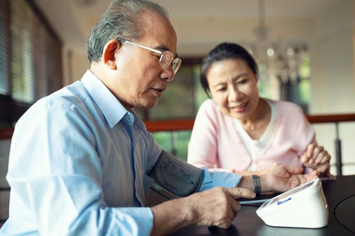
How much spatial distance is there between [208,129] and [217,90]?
0.21 meters

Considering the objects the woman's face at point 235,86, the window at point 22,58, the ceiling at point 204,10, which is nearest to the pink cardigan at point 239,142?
the woman's face at point 235,86

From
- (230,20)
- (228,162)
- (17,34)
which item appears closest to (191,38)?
(230,20)

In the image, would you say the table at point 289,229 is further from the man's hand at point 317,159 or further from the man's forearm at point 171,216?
the man's hand at point 317,159

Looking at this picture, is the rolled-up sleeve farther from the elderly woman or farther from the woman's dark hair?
the woman's dark hair

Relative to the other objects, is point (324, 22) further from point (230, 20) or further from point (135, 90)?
point (135, 90)

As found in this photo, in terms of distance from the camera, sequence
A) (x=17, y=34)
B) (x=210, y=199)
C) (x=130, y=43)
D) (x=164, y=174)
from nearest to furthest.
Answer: (x=210, y=199) → (x=130, y=43) → (x=164, y=174) → (x=17, y=34)

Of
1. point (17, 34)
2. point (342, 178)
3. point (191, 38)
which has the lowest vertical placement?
point (342, 178)

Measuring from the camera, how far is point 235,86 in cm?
175

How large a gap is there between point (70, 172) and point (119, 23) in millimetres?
445

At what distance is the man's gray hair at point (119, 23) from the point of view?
964 millimetres

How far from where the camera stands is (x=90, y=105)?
0.91 metres

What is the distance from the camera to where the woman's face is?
1.74 meters

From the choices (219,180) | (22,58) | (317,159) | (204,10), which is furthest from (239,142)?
(204,10)

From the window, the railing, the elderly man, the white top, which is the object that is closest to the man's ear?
the elderly man
